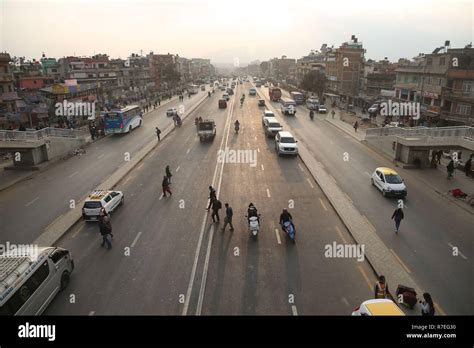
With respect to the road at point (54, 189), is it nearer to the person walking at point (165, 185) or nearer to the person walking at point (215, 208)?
the person walking at point (165, 185)

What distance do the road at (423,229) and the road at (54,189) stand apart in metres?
16.9

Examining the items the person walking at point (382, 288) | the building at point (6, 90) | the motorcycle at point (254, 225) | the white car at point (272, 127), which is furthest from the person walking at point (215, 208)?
the building at point (6, 90)

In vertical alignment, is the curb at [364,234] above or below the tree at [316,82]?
below

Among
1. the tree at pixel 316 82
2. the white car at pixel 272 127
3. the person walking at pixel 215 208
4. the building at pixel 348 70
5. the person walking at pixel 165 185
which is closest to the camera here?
the person walking at pixel 215 208

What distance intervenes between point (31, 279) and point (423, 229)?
1662 cm

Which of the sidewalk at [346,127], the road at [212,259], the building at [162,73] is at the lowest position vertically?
the road at [212,259]

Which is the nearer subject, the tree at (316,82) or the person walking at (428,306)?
the person walking at (428,306)

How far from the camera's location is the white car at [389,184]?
20.5 metres

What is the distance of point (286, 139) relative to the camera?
3105 centimetres

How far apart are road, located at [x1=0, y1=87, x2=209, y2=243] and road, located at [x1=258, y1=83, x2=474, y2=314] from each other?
55.6 ft

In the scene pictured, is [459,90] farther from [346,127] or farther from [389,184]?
[389,184]

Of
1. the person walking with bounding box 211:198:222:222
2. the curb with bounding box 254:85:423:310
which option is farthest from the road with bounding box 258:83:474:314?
the person walking with bounding box 211:198:222:222

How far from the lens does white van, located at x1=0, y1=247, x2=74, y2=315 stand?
387 inches
